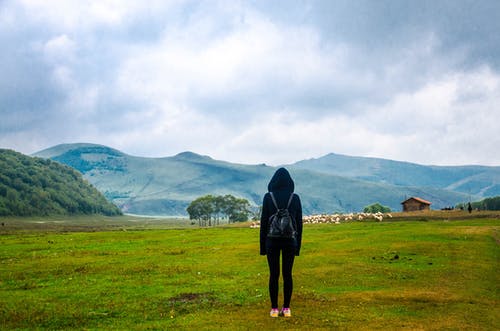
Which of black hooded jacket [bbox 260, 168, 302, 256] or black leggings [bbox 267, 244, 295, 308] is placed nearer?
black leggings [bbox 267, 244, 295, 308]

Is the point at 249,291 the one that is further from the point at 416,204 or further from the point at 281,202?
the point at 416,204

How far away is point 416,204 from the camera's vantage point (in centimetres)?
12825

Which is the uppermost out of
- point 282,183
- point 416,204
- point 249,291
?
point 282,183

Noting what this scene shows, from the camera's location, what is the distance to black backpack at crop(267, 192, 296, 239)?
15219mm

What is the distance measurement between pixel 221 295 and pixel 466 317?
979 centimetres

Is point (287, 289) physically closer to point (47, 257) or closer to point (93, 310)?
point (93, 310)

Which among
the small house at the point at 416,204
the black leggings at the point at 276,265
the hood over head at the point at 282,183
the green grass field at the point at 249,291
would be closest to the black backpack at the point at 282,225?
the black leggings at the point at 276,265

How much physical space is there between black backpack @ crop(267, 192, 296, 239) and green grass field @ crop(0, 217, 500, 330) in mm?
2896

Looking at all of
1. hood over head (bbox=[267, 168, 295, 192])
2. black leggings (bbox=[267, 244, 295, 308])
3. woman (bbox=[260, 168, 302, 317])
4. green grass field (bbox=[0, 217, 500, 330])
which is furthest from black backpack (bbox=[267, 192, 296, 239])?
green grass field (bbox=[0, 217, 500, 330])

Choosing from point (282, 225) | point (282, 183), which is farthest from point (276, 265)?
point (282, 183)

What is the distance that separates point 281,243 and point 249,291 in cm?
589

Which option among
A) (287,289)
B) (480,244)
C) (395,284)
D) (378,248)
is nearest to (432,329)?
(287,289)

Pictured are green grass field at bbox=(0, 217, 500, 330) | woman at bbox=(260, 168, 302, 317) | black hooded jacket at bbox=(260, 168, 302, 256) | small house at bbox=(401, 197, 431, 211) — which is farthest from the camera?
small house at bbox=(401, 197, 431, 211)

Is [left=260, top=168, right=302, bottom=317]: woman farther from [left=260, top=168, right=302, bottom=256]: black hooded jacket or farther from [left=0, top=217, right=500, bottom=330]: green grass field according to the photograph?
[left=0, top=217, right=500, bottom=330]: green grass field
